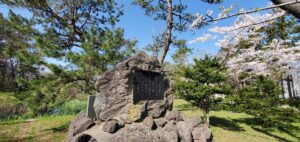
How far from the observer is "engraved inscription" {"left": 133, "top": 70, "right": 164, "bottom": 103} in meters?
4.44

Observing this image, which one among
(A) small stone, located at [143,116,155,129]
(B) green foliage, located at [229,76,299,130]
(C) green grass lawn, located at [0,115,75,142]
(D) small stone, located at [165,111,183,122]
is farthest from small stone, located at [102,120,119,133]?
(B) green foliage, located at [229,76,299,130]

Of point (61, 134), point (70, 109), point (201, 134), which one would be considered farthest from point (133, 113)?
point (70, 109)

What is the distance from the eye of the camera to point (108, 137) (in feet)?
11.8

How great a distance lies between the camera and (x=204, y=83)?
845cm

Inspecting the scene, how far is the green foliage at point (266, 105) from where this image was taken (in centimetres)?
923

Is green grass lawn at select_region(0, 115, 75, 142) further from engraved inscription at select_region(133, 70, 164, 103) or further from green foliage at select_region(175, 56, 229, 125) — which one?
green foliage at select_region(175, 56, 229, 125)

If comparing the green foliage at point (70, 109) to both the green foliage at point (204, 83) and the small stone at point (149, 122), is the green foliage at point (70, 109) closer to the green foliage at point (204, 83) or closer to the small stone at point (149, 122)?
the green foliage at point (204, 83)

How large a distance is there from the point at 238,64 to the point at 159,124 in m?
7.66

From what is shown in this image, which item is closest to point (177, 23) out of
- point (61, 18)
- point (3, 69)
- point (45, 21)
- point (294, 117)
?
point (61, 18)

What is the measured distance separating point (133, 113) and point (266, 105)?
7.55 metres

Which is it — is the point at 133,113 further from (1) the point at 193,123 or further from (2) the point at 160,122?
(1) the point at 193,123

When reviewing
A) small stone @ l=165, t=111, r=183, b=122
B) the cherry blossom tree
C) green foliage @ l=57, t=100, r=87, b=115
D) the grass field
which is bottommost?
the grass field

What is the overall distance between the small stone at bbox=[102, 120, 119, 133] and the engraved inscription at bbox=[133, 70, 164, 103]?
71cm

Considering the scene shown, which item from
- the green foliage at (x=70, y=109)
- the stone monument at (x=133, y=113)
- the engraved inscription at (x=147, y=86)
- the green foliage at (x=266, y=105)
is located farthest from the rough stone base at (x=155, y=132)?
the green foliage at (x=70, y=109)
